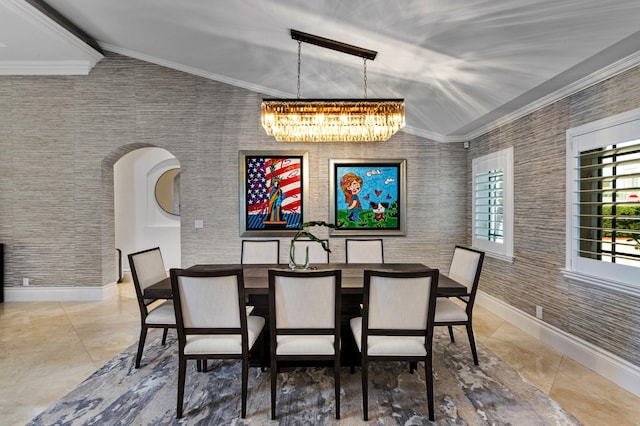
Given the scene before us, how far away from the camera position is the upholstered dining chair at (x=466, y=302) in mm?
2791

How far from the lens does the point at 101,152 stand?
4.87 m

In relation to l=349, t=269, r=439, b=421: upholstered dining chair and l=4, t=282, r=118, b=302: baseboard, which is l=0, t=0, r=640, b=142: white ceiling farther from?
l=4, t=282, r=118, b=302: baseboard

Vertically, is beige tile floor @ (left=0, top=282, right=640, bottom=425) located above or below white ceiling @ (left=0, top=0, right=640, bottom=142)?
below

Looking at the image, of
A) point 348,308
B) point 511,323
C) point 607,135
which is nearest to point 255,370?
point 348,308

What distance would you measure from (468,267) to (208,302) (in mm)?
2177

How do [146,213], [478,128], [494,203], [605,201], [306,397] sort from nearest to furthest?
[306,397] → [605,201] → [494,203] → [478,128] → [146,213]

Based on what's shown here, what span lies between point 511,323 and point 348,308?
219cm

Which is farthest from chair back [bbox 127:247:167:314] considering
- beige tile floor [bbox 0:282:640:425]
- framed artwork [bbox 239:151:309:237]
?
framed artwork [bbox 239:151:309:237]

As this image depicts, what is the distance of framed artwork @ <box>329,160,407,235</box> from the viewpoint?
4.86 metres

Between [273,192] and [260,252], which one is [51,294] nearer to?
[260,252]

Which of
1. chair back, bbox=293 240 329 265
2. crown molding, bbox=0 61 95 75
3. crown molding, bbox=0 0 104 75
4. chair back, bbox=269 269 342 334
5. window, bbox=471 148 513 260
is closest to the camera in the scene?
chair back, bbox=269 269 342 334

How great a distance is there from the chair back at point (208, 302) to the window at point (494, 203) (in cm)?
318

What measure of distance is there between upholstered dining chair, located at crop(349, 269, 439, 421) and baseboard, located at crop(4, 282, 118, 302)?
4.36 meters

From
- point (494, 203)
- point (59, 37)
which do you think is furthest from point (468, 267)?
point (59, 37)
